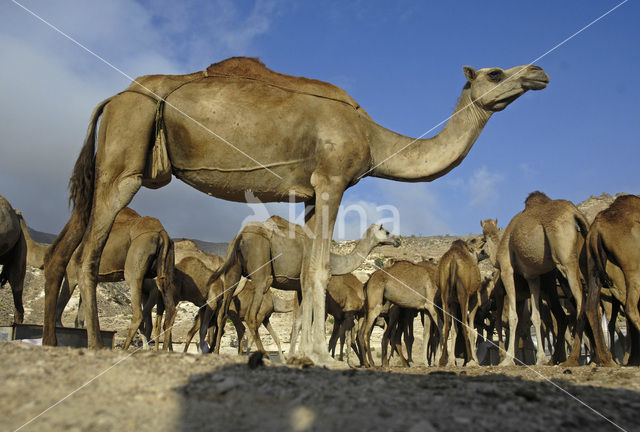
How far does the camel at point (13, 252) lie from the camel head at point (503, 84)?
31.9 ft

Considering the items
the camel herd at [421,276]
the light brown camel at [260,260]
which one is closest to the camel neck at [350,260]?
the camel herd at [421,276]

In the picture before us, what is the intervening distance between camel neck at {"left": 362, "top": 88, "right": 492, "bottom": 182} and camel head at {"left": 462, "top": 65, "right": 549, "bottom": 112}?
16.5 inches

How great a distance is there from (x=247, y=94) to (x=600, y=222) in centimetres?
605

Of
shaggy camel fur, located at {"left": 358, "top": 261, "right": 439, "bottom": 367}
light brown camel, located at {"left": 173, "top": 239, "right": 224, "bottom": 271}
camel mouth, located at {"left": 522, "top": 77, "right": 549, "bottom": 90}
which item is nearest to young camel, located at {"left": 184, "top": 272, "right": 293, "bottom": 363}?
light brown camel, located at {"left": 173, "top": 239, "right": 224, "bottom": 271}

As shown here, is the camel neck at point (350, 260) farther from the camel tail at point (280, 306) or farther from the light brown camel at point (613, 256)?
the camel tail at point (280, 306)

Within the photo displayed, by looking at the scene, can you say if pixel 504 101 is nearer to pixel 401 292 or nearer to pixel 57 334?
pixel 57 334

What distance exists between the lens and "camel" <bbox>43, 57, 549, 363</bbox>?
21.2ft

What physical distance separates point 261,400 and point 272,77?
16.5 feet

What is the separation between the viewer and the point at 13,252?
12.9 meters

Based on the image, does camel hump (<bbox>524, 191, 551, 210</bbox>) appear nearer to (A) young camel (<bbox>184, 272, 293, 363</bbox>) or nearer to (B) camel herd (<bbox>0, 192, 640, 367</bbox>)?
(B) camel herd (<bbox>0, 192, 640, 367</bbox>)

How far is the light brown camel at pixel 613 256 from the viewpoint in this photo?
8672mm

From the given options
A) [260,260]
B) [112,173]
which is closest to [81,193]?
[112,173]

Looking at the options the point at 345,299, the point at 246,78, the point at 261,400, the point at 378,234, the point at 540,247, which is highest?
the point at 246,78

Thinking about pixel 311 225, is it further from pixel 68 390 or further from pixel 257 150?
pixel 68 390
